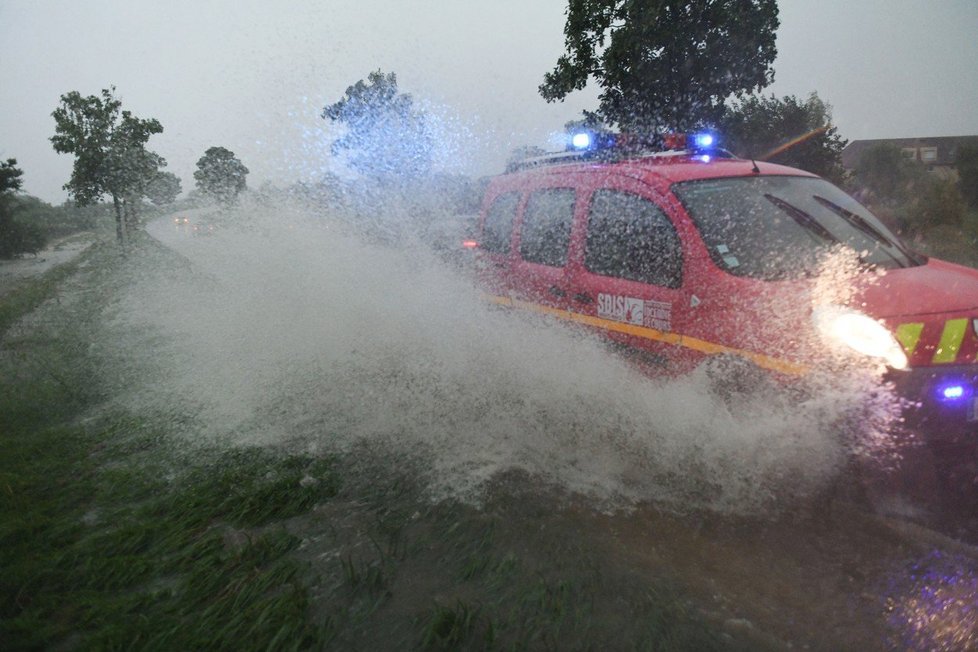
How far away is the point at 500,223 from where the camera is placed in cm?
517

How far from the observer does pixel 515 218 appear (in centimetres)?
494

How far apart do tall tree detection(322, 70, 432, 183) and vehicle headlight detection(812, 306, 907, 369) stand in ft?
24.5

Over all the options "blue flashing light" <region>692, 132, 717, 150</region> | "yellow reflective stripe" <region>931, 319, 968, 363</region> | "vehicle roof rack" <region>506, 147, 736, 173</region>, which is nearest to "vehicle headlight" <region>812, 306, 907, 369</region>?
"yellow reflective stripe" <region>931, 319, 968, 363</region>

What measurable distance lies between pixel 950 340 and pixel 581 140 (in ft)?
9.40

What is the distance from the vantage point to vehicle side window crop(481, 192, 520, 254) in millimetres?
5008

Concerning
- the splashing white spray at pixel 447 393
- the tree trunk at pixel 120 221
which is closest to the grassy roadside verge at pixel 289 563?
the splashing white spray at pixel 447 393

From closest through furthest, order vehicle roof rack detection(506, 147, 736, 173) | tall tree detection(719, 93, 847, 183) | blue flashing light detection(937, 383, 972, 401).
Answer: blue flashing light detection(937, 383, 972, 401)
vehicle roof rack detection(506, 147, 736, 173)
tall tree detection(719, 93, 847, 183)

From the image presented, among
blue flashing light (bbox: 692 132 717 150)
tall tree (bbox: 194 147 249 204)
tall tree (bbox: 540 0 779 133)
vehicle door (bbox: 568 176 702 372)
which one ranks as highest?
tall tree (bbox: 540 0 779 133)

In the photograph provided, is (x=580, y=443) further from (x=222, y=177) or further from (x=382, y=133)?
(x=382, y=133)

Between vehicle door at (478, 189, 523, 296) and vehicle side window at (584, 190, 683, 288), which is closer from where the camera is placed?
vehicle side window at (584, 190, 683, 288)

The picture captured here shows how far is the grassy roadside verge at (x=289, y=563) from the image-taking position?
2.36 metres

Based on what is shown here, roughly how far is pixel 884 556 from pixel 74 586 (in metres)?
3.65

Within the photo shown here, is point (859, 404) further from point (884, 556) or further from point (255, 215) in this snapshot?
point (255, 215)

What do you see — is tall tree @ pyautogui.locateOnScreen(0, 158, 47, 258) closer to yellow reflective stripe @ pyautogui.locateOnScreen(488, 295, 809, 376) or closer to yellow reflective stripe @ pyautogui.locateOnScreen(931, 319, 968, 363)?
yellow reflective stripe @ pyautogui.locateOnScreen(488, 295, 809, 376)
